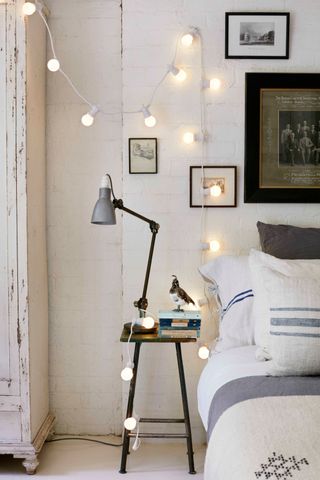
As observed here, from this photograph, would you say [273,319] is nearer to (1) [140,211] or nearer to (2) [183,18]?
(1) [140,211]

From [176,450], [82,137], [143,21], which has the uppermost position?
[143,21]

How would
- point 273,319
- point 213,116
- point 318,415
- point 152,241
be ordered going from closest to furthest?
point 318,415 < point 273,319 < point 152,241 < point 213,116

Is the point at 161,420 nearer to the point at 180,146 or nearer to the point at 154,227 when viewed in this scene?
the point at 154,227

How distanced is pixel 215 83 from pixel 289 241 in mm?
893

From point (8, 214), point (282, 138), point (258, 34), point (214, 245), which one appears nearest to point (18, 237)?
point (8, 214)

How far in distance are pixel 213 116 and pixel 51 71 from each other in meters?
0.89

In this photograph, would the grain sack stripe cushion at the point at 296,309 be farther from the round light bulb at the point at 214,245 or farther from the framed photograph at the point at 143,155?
the framed photograph at the point at 143,155

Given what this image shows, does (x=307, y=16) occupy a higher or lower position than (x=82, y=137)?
higher

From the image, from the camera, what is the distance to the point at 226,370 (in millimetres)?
2180

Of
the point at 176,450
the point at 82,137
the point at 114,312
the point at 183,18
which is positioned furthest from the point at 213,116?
the point at 176,450

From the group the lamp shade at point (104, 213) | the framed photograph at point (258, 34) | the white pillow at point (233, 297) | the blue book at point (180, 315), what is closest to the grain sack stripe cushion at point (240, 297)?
the white pillow at point (233, 297)

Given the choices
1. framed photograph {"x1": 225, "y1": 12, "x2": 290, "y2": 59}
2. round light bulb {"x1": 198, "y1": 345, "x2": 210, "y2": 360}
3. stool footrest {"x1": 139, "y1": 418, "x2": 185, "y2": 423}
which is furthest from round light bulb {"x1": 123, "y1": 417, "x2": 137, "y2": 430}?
framed photograph {"x1": 225, "y1": 12, "x2": 290, "y2": 59}

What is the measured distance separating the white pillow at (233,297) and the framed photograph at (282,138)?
0.41 metres

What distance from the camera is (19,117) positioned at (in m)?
2.53
